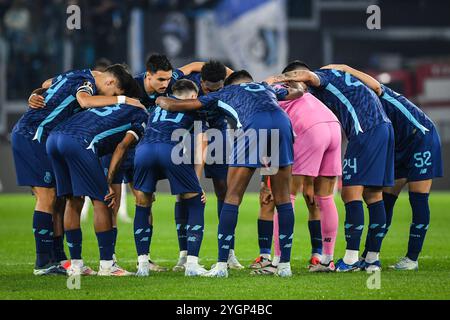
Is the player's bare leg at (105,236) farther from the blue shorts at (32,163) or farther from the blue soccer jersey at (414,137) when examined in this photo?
the blue soccer jersey at (414,137)

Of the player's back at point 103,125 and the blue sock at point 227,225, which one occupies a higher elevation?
the player's back at point 103,125

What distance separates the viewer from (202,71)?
990 centimetres

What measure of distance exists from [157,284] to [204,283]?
1.34 ft

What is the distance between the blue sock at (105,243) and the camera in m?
8.98

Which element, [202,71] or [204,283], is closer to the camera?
[204,283]

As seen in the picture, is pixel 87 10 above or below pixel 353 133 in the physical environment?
above

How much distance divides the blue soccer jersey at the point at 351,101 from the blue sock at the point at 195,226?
161 centimetres

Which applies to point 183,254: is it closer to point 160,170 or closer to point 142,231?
point 142,231

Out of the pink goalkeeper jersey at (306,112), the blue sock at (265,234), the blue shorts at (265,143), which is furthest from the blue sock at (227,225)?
the pink goalkeeper jersey at (306,112)

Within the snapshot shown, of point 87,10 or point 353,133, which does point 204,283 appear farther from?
point 87,10

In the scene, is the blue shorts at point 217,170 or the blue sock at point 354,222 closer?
the blue sock at point 354,222

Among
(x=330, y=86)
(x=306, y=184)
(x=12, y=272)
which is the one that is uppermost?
(x=330, y=86)
